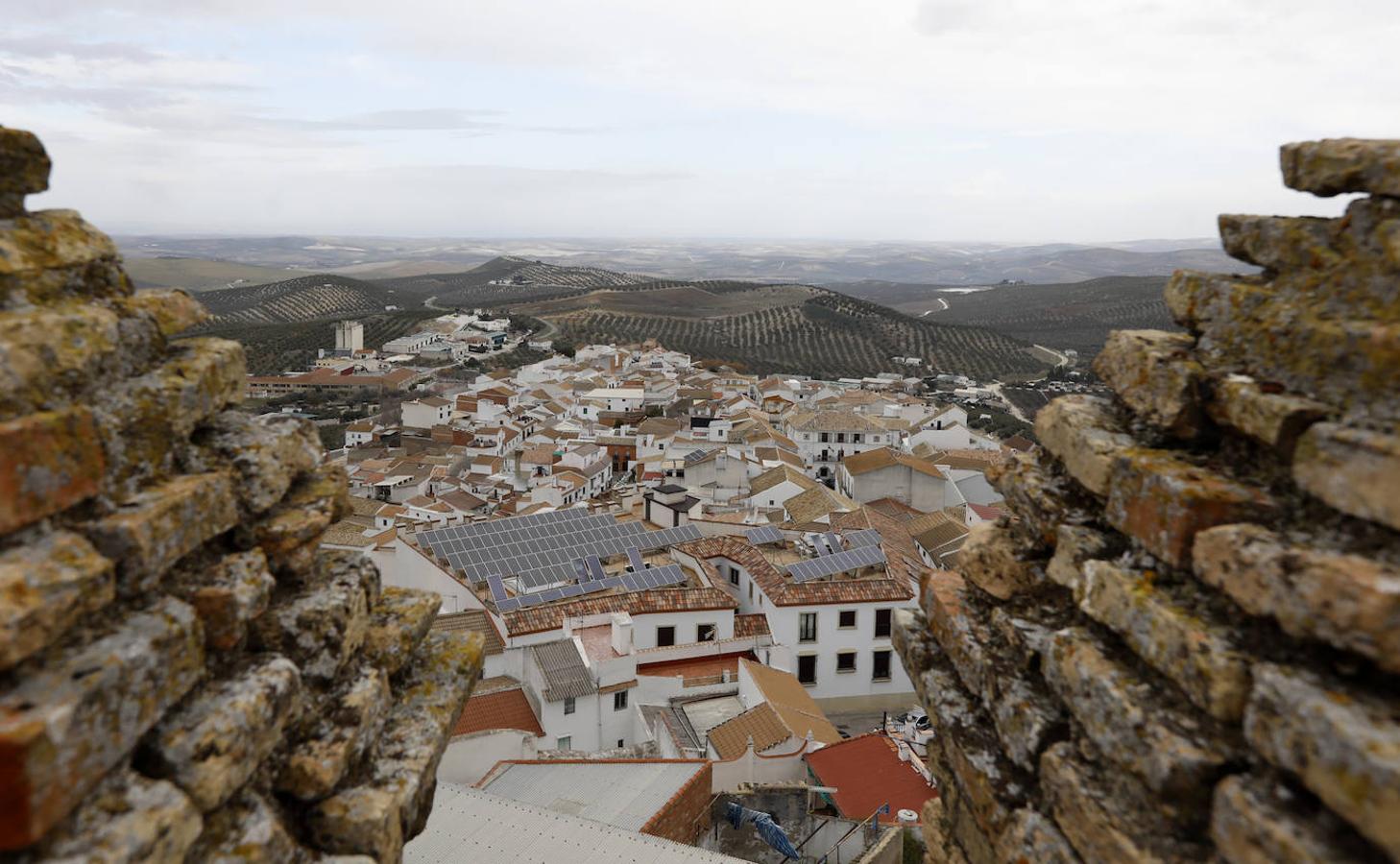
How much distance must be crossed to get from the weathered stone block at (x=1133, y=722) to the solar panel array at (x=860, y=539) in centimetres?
2124

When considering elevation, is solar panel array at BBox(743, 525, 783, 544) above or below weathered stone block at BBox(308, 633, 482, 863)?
below

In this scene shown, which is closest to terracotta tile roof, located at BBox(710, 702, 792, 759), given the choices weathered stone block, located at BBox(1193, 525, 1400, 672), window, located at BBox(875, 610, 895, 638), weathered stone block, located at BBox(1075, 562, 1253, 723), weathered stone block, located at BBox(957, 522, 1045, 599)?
window, located at BBox(875, 610, 895, 638)

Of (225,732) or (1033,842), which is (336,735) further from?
(1033,842)

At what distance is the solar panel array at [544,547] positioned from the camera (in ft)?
76.6

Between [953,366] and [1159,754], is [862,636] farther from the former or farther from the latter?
[953,366]

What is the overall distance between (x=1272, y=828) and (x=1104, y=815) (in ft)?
2.52

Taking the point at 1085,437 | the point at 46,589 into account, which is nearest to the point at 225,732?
the point at 46,589

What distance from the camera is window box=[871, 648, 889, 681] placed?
22719 millimetres

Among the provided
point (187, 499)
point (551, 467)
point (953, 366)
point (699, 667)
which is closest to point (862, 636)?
point (699, 667)

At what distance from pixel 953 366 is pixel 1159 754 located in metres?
117

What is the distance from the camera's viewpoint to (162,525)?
352cm

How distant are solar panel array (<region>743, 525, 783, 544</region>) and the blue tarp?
13.6m

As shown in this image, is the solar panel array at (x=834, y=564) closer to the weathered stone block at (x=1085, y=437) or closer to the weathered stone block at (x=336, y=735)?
the weathered stone block at (x=1085, y=437)

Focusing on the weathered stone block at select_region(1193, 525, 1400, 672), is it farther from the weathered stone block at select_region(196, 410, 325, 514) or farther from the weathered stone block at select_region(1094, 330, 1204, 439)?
the weathered stone block at select_region(196, 410, 325, 514)
